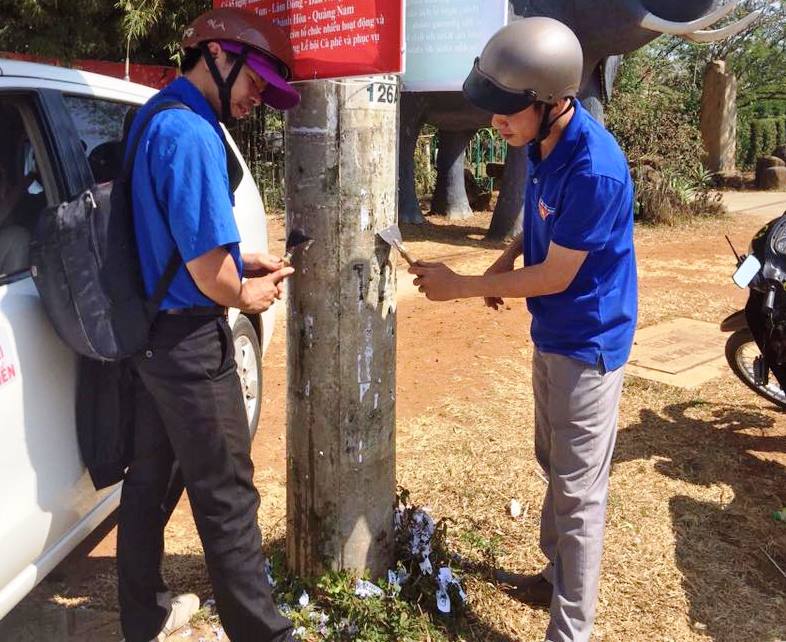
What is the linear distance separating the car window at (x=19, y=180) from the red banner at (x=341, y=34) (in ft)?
2.68

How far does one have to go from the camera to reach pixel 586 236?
7.41ft

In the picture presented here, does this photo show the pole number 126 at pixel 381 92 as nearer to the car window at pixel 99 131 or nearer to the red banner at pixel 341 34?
the red banner at pixel 341 34

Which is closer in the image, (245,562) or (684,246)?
(245,562)

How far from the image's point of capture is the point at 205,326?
2268mm

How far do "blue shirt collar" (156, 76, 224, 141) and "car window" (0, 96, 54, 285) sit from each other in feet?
2.09

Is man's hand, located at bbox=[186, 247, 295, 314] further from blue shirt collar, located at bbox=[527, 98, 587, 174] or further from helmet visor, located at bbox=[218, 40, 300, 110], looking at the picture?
blue shirt collar, located at bbox=[527, 98, 587, 174]

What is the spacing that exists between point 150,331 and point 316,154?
0.70 m

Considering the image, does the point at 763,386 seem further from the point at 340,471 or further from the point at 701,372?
the point at 340,471

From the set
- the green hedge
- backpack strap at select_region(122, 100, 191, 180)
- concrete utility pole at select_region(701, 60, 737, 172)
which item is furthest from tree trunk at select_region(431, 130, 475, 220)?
the green hedge

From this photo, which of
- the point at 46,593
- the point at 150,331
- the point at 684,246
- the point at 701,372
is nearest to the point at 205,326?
the point at 150,331

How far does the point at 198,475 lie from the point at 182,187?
0.80 metres

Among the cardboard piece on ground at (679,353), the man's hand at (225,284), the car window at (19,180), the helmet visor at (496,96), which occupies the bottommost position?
the cardboard piece on ground at (679,353)

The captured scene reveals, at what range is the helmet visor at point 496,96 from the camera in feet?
7.52

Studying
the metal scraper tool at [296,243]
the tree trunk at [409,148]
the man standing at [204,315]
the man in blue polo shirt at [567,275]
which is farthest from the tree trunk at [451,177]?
the man standing at [204,315]
